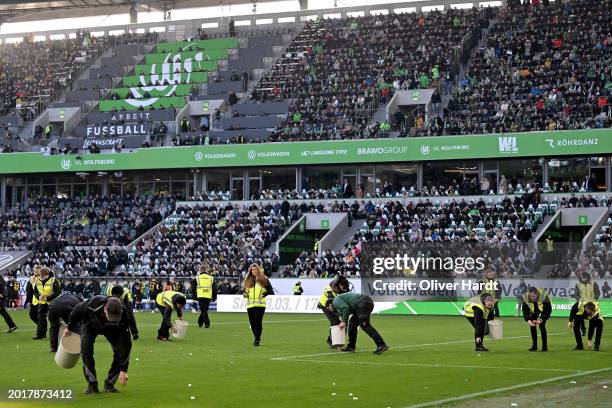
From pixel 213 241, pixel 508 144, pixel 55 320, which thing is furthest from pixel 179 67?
pixel 55 320

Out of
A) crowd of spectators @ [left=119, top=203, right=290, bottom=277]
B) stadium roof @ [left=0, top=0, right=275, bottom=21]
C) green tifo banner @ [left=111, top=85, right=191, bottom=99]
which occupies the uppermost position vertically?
stadium roof @ [left=0, top=0, right=275, bottom=21]

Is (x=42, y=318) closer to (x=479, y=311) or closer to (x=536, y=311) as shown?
(x=479, y=311)

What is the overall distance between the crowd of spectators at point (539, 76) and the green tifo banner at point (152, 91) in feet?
62.9

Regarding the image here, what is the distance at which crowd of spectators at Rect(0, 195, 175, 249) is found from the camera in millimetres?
63875

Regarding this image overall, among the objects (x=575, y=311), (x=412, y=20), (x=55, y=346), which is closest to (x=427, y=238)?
(x=412, y=20)

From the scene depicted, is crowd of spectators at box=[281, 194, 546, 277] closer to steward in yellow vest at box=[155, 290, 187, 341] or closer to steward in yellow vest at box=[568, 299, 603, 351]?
steward in yellow vest at box=[155, 290, 187, 341]

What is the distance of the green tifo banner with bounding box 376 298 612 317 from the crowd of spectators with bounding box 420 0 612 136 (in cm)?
1655

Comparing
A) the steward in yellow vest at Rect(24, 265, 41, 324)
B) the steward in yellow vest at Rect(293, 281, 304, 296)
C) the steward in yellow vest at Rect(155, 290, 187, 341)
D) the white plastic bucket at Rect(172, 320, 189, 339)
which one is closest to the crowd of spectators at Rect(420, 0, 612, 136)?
the steward in yellow vest at Rect(293, 281, 304, 296)

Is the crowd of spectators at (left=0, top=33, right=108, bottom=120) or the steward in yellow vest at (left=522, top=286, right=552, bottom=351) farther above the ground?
the crowd of spectators at (left=0, top=33, right=108, bottom=120)

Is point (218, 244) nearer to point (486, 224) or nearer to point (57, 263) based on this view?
point (57, 263)

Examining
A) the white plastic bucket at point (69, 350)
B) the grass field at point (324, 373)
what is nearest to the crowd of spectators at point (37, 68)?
the grass field at point (324, 373)

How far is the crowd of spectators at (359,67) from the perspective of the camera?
63594mm

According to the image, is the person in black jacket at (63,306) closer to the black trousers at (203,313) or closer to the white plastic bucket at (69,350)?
the white plastic bucket at (69,350)

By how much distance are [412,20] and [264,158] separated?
46.5 feet
